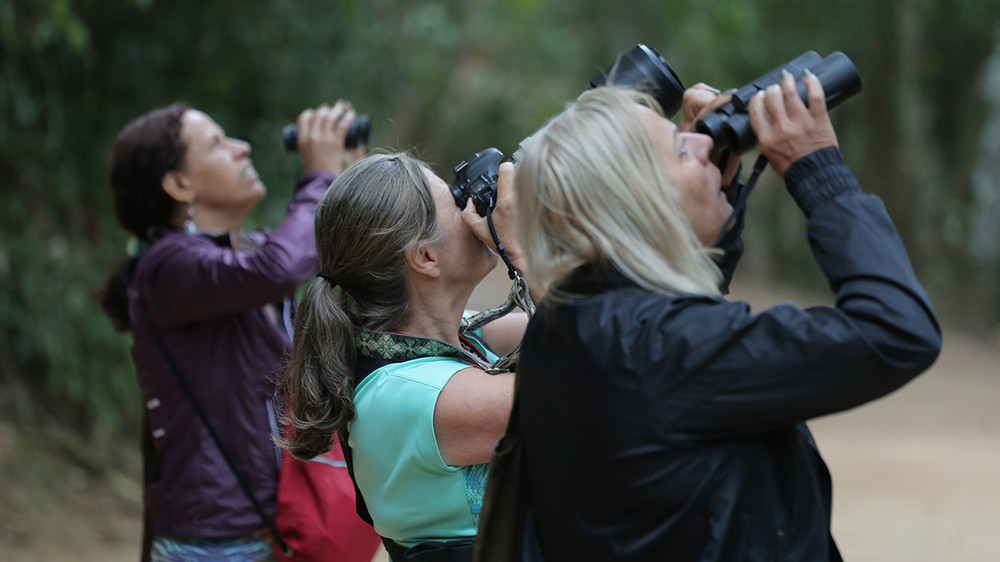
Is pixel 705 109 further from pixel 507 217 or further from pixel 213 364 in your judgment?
pixel 213 364

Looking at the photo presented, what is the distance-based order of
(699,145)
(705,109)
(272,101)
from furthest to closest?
1. (272,101)
2. (705,109)
3. (699,145)

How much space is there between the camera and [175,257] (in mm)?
2863

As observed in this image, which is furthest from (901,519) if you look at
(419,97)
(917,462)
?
(419,97)

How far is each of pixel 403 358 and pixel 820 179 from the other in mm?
845

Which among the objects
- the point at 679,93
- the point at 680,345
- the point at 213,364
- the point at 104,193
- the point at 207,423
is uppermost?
the point at 679,93

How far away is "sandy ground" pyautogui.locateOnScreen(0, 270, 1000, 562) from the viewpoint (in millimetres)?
6320

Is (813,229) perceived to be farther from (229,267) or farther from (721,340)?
(229,267)

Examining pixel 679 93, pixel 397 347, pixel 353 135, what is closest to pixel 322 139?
pixel 353 135

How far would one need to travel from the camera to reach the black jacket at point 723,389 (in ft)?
4.64

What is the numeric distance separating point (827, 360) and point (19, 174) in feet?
20.2

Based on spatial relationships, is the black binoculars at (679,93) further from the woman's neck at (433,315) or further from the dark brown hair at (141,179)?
the dark brown hair at (141,179)

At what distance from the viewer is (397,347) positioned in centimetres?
205

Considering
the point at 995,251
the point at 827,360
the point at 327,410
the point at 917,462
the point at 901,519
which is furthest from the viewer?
the point at 995,251

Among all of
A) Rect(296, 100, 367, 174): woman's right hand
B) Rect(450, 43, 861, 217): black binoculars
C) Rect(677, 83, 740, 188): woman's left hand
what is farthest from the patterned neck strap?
Rect(296, 100, 367, 174): woman's right hand
